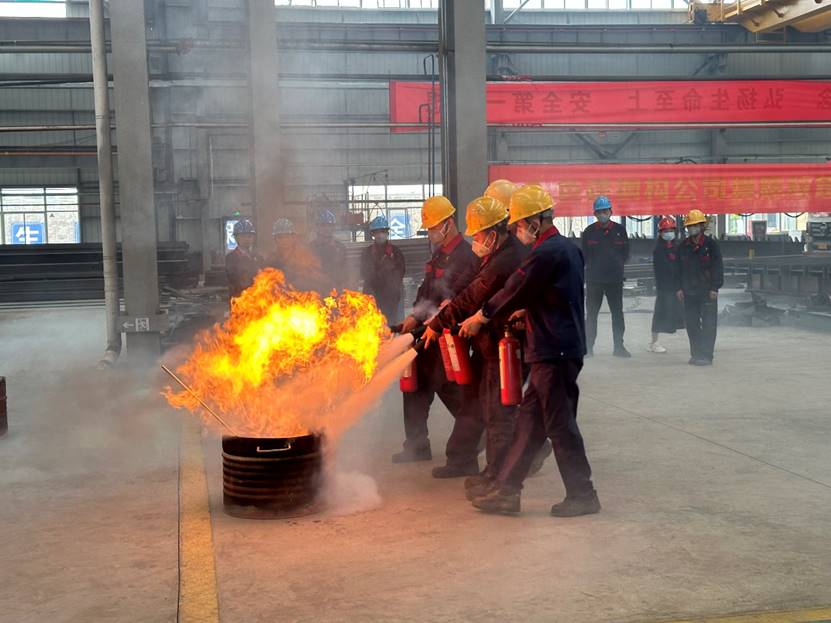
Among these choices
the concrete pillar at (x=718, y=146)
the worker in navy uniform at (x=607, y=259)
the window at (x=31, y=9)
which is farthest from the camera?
the concrete pillar at (x=718, y=146)

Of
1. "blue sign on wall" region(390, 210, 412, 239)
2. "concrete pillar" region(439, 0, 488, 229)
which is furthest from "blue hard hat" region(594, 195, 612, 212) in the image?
"blue sign on wall" region(390, 210, 412, 239)

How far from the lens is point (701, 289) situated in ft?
36.2

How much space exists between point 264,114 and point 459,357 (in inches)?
262

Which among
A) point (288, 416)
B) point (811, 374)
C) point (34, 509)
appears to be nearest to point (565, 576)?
point (288, 416)

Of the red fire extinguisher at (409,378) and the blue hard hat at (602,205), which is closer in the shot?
the red fire extinguisher at (409,378)

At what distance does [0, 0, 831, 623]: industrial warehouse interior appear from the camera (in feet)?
13.9

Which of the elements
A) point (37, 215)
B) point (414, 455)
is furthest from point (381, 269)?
point (37, 215)

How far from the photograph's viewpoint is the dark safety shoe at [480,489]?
5266mm

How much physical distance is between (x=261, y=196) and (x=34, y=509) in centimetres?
705

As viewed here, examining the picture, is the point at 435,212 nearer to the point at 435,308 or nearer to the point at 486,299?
the point at 435,308

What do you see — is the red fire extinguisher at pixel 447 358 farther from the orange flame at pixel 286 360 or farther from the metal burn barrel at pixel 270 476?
the metal burn barrel at pixel 270 476

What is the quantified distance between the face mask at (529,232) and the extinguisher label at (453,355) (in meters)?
0.85

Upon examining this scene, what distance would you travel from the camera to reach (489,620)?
12.1 feet

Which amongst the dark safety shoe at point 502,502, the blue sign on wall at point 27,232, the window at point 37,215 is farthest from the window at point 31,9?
the dark safety shoe at point 502,502
